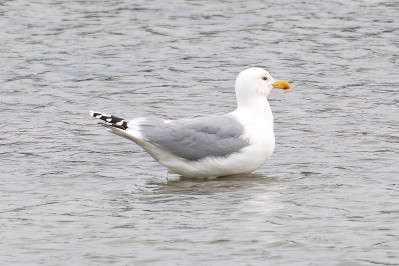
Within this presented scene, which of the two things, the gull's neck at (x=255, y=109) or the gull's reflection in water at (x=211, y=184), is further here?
the gull's neck at (x=255, y=109)

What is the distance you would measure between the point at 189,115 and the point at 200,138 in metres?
2.62

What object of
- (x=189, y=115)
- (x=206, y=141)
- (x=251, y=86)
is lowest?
(x=189, y=115)

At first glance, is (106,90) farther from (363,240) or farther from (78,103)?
(363,240)

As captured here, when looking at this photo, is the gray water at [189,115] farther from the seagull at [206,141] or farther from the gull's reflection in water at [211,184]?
the seagull at [206,141]

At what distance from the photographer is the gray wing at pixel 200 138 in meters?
9.74

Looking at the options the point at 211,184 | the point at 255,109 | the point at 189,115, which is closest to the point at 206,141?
the point at 211,184

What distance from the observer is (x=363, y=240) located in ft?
24.8

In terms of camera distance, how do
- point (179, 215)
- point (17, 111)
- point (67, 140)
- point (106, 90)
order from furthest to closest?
point (106, 90) < point (17, 111) < point (67, 140) < point (179, 215)

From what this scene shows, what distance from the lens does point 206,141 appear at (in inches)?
385

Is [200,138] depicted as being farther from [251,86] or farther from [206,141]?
[251,86]

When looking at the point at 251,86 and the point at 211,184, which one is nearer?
the point at 211,184

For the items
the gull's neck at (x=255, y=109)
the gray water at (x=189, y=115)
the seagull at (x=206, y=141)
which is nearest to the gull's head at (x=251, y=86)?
the gull's neck at (x=255, y=109)

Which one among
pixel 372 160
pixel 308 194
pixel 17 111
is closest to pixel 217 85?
pixel 17 111

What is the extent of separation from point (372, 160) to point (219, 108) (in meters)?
3.01
